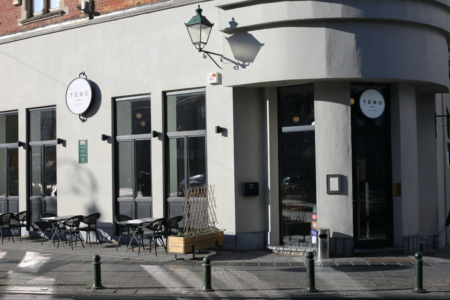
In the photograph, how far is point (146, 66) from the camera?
42.2 feet

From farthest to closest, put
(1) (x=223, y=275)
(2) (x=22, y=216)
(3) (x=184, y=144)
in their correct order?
(2) (x=22, y=216) < (3) (x=184, y=144) < (1) (x=223, y=275)

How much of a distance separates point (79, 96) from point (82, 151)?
1.49m

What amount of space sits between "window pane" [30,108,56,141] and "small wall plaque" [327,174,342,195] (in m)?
8.09

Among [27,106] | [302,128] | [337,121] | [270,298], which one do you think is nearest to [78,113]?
[27,106]

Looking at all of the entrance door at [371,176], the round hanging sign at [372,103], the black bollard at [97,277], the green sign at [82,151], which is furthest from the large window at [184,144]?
the black bollard at [97,277]

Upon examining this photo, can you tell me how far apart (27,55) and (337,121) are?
949 cm

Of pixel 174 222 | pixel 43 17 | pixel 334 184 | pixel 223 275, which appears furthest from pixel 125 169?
pixel 334 184

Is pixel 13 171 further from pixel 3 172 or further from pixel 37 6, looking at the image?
pixel 37 6

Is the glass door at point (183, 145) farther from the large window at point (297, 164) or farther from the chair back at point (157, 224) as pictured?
the large window at point (297, 164)

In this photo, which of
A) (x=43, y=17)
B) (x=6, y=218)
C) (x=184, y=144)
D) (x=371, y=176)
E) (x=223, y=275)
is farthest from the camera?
(x=43, y=17)

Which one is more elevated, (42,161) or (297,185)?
(42,161)

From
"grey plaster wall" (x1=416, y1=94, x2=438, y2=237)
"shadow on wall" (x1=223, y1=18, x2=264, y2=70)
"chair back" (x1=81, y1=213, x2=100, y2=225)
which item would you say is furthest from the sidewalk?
"shadow on wall" (x1=223, y1=18, x2=264, y2=70)

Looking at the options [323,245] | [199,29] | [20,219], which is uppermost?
[199,29]

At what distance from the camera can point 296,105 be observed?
A: 1161cm
